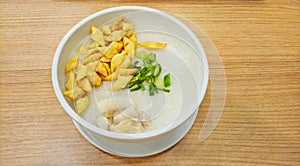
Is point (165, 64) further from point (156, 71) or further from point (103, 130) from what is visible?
point (103, 130)

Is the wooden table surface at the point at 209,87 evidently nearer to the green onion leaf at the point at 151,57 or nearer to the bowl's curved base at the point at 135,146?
the bowl's curved base at the point at 135,146

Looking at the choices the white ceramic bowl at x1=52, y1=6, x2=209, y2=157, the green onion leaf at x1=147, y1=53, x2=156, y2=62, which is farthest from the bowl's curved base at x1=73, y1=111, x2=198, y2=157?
the green onion leaf at x1=147, y1=53, x2=156, y2=62

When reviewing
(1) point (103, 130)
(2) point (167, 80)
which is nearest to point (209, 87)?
(2) point (167, 80)

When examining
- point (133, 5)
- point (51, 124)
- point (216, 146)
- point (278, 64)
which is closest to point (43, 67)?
point (51, 124)

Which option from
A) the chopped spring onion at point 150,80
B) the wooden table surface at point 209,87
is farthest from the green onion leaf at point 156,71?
the wooden table surface at point 209,87

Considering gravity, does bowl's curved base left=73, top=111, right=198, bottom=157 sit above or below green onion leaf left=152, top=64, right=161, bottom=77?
below

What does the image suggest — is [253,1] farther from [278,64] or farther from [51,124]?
[51,124]

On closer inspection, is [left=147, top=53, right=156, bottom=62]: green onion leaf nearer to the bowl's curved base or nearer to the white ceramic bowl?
the white ceramic bowl
